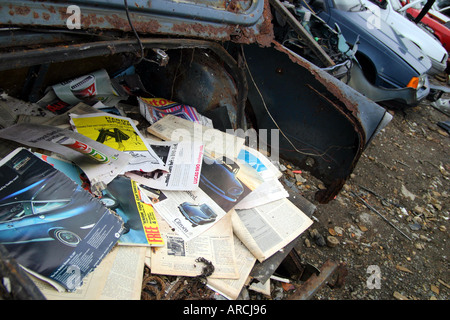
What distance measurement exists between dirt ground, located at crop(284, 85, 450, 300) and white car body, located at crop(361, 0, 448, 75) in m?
1.62

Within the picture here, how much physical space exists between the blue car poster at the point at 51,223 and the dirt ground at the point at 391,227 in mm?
1319

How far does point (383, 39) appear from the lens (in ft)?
11.4

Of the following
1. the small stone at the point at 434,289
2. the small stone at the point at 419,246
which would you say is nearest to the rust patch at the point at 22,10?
the small stone at the point at 434,289

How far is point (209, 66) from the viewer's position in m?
1.82

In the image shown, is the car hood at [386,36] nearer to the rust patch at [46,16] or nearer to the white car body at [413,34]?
the white car body at [413,34]

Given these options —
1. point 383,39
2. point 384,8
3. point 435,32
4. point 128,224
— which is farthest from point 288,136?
point 435,32

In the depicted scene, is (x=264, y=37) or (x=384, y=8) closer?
(x=264, y=37)

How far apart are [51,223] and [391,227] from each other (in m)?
2.35

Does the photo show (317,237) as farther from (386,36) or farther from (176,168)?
(386,36)

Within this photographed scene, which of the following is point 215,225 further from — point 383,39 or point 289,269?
point 383,39

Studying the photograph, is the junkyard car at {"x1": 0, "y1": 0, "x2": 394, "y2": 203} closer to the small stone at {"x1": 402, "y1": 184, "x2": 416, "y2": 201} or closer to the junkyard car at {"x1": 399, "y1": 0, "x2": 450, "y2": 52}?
the small stone at {"x1": 402, "y1": 184, "x2": 416, "y2": 201}

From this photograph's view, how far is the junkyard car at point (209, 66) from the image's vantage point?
91 centimetres

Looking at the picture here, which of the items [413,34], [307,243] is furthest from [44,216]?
[413,34]

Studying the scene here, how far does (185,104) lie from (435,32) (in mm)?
6049
